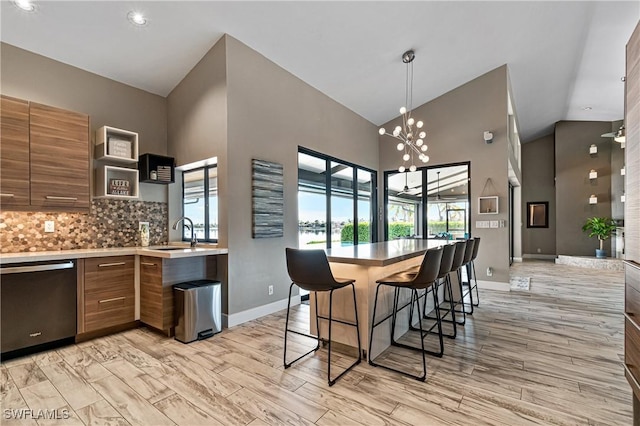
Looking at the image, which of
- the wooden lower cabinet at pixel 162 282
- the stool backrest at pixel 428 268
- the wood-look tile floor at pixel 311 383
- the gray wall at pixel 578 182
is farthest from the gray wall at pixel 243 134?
the gray wall at pixel 578 182

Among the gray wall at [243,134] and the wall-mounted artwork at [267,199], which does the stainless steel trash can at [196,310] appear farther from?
the wall-mounted artwork at [267,199]

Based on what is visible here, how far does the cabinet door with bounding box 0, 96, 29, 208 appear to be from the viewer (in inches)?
112

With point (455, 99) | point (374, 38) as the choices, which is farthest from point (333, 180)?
point (455, 99)

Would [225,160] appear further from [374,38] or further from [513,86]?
[513,86]

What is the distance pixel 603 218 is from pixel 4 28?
12176 millimetres

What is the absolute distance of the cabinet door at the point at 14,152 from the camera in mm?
2838

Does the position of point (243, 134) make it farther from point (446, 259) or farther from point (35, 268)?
point (446, 259)

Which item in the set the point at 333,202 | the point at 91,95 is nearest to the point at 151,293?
the point at 91,95

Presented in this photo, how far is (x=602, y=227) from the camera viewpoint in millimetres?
8078

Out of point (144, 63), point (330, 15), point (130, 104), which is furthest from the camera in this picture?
point (130, 104)

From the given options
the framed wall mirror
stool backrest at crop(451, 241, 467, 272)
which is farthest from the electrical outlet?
the framed wall mirror

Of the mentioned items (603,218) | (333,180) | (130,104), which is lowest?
(603,218)

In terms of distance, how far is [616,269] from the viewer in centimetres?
775

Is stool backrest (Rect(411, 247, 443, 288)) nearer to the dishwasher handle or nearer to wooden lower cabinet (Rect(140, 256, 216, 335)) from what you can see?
wooden lower cabinet (Rect(140, 256, 216, 335))
